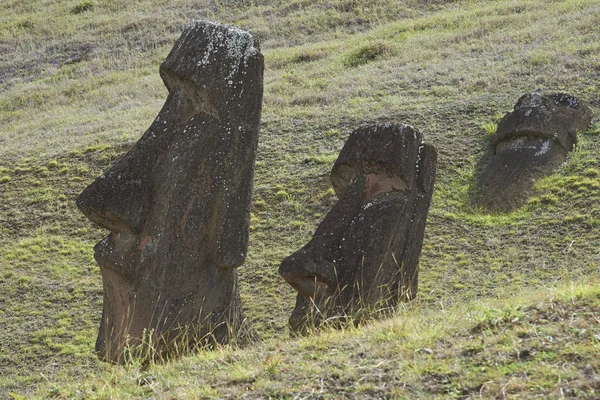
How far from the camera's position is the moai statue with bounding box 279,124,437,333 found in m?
8.78

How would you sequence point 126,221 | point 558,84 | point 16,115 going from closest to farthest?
1. point 126,221
2. point 558,84
3. point 16,115

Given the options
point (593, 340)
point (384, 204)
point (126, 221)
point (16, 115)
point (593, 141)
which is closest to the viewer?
point (593, 340)

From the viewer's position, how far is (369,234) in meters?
9.02

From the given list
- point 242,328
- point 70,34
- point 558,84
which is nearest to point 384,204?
point 242,328

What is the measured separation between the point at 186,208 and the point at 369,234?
1.88 meters

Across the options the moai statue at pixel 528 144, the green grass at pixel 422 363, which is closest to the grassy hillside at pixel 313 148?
the green grass at pixel 422 363

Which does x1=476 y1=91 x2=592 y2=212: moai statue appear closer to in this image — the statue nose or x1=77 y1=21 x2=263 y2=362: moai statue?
the statue nose

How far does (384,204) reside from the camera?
920 cm

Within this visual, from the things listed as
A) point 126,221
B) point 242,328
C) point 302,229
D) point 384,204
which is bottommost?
point 302,229

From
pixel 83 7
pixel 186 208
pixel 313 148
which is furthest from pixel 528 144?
pixel 83 7

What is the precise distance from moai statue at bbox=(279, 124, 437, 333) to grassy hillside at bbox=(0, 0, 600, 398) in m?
0.55

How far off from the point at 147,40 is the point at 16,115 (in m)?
8.71

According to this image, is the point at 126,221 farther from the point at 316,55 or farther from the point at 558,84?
the point at 316,55

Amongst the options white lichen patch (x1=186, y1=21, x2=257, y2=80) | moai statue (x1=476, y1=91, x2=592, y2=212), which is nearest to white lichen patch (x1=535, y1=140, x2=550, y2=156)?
moai statue (x1=476, y1=91, x2=592, y2=212)
